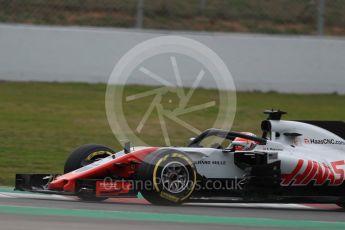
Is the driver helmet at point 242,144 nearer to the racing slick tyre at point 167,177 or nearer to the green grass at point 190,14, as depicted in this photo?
the racing slick tyre at point 167,177

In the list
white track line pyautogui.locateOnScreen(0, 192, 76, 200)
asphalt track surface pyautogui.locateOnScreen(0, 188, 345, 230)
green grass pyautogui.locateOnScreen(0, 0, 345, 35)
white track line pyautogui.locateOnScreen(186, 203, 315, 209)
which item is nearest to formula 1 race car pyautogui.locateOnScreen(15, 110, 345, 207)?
asphalt track surface pyautogui.locateOnScreen(0, 188, 345, 230)

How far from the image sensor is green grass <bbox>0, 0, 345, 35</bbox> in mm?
18109

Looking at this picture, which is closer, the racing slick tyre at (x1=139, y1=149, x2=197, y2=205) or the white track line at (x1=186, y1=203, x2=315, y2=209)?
the racing slick tyre at (x1=139, y1=149, x2=197, y2=205)

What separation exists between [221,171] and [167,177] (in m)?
0.67

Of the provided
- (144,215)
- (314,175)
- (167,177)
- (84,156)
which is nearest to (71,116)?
(84,156)

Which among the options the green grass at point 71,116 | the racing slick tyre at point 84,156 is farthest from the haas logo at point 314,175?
the green grass at point 71,116

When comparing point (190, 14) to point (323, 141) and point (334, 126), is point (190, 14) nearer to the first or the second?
point (334, 126)

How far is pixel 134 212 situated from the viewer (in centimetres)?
865

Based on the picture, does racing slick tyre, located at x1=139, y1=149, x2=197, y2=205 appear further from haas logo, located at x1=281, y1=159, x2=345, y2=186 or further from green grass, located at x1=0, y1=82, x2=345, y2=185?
green grass, located at x1=0, y1=82, x2=345, y2=185

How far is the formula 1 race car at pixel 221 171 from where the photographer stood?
9070 mm

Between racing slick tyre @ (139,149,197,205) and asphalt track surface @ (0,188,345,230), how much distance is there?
127 mm

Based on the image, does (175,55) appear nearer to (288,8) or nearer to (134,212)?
(288,8)

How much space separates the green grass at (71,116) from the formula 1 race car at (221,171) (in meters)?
2.49

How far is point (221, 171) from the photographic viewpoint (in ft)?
30.9
